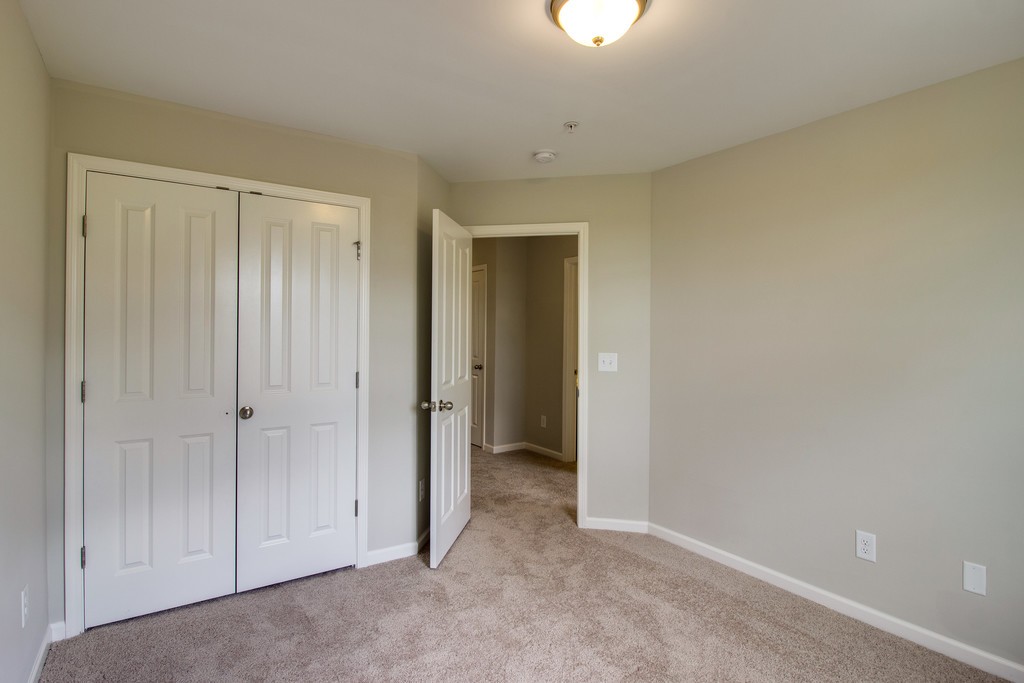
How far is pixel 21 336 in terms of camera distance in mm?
1597

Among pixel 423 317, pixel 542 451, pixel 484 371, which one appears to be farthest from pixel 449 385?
→ pixel 542 451

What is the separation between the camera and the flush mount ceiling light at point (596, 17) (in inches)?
55.4

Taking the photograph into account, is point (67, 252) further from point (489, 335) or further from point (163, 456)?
point (489, 335)

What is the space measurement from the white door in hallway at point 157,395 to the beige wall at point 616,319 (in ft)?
6.28

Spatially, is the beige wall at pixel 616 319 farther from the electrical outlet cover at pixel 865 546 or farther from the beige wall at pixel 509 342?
the beige wall at pixel 509 342

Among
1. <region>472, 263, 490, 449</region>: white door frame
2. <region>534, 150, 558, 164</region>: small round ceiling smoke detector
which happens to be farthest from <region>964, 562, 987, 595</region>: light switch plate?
<region>472, 263, 490, 449</region>: white door frame

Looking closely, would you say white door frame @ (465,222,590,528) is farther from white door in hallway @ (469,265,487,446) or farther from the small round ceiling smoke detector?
white door in hallway @ (469,265,487,446)

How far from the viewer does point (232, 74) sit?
1.90 metres

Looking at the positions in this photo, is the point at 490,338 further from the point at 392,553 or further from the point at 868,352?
the point at 868,352

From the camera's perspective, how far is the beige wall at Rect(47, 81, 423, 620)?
6.28 ft

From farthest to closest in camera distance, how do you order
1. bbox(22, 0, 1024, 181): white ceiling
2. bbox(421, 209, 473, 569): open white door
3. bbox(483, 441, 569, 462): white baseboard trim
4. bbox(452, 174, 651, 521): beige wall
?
bbox(483, 441, 569, 462): white baseboard trim
bbox(452, 174, 651, 521): beige wall
bbox(421, 209, 473, 569): open white door
bbox(22, 0, 1024, 181): white ceiling

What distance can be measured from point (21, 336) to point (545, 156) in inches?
95.8

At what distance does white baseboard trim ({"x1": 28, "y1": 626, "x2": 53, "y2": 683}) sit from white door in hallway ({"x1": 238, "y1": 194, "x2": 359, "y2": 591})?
2.20ft

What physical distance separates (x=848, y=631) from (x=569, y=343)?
9.77 ft
